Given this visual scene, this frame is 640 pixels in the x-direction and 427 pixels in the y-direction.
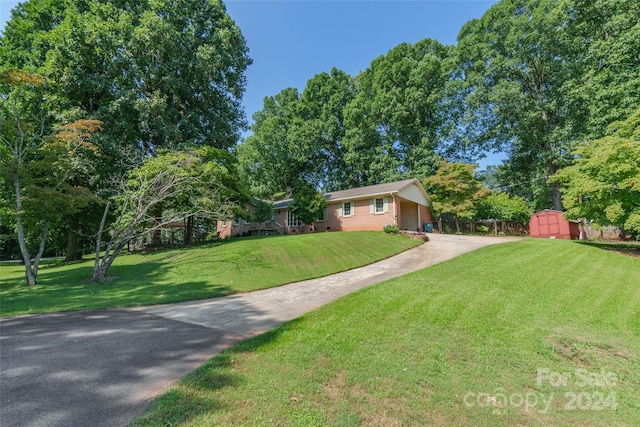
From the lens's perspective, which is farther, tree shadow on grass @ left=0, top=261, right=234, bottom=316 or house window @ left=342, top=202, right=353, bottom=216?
house window @ left=342, top=202, right=353, bottom=216

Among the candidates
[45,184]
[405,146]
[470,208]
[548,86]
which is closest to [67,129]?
[45,184]

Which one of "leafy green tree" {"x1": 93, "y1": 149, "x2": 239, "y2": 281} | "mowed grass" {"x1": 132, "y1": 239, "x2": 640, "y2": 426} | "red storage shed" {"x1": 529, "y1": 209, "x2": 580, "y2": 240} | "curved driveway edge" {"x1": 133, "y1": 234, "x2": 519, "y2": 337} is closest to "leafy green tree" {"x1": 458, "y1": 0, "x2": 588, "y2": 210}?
"red storage shed" {"x1": 529, "y1": 209, "x2": 580, "y2": 240}

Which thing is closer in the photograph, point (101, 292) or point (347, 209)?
point (101, 292)

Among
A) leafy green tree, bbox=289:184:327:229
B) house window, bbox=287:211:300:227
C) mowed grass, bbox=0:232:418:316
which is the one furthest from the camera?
house window, bbox=287:211:300:227

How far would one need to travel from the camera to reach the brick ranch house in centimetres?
2098

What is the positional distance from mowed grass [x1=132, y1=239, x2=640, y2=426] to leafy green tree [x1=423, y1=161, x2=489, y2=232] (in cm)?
1595

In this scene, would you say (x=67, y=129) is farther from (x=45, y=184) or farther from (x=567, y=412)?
(x=567, y=412)

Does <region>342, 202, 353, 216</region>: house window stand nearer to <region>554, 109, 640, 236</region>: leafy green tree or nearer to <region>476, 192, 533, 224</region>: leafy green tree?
<region>476, 192, 533, 224</region>: leafy green tree

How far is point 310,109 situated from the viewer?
35.2 m

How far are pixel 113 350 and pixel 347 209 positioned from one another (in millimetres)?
20203

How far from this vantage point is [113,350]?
411 centimetres

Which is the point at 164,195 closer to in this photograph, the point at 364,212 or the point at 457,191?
the point at 364,212

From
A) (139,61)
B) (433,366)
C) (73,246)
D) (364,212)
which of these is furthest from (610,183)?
(73,246)

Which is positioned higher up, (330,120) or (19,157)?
(330,120)
